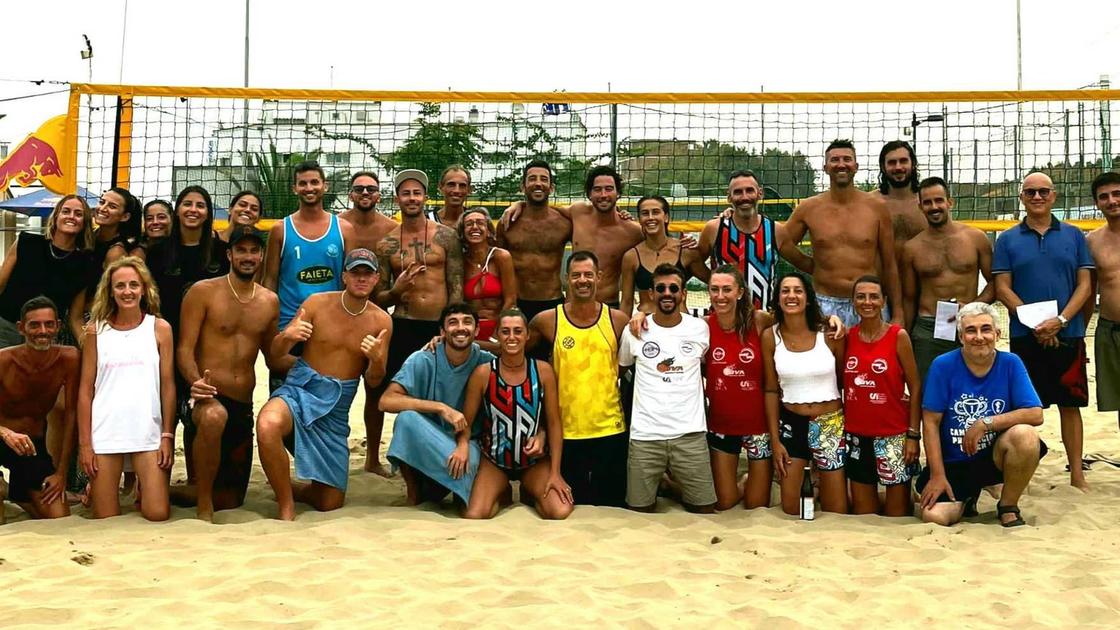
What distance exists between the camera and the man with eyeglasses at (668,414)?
17.0 feet

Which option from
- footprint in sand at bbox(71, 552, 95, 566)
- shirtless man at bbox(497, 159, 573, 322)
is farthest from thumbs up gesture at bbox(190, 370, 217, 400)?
shirtless man at bbox(497, 159, 573, 322)

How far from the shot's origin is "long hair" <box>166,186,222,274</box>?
220 inches

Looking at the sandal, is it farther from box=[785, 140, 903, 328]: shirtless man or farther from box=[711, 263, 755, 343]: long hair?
box=[711, 263, 755, 343]: long hair

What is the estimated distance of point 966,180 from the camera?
30.9ft

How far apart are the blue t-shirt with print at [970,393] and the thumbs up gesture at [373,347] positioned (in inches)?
104

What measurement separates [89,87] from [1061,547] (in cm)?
651

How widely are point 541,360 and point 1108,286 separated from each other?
3.19m

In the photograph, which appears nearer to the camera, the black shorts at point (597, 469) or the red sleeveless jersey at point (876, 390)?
the red sleeveless jersey at point (876, 390)

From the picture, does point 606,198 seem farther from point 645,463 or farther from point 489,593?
point 489,593

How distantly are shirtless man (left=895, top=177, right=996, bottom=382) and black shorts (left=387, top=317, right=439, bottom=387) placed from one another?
271 centimetres

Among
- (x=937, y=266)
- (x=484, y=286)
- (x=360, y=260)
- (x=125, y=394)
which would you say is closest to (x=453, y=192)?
(x=484, y=286)

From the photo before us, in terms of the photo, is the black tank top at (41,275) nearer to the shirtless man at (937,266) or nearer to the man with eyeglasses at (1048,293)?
the shirtless man at (937,266)

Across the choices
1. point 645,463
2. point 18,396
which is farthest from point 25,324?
point 645,463

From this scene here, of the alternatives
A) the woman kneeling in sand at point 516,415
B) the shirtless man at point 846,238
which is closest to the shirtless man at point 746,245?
the shirtless man at point 846,238
